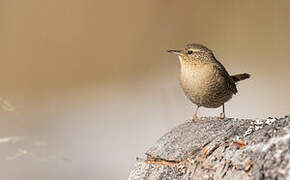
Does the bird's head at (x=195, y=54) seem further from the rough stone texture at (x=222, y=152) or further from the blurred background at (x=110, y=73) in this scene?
the blurred background at (x=110, y=73)

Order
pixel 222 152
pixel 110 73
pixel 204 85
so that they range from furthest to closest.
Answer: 1. pixel 110 73
2. pixel 204 85
3. pixel 222 152

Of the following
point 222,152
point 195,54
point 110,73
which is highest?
point 195,54

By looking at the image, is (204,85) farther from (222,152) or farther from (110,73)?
(110,73)

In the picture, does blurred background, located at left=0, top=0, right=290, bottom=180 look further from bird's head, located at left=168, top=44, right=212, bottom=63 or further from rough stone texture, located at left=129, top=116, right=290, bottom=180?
rough stone texture, located at left=129, top=116, right=290, bottom=180

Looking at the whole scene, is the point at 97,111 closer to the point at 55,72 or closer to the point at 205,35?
the point at 55,72

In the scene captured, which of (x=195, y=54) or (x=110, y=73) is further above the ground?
(x=195, y=54)

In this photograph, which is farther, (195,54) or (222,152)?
(195,54)

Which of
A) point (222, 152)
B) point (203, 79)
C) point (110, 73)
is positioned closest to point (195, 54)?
point (203, 79)

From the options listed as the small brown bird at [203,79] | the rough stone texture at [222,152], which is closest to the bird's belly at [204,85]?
the small brown bird at [203,79]
